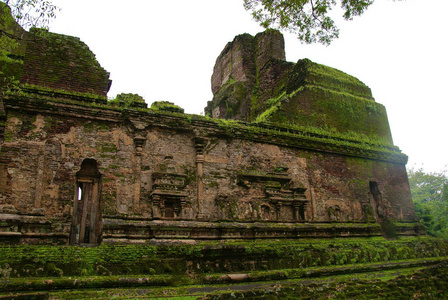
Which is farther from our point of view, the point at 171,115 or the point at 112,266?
the point at 171,115

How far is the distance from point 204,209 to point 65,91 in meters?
4.33

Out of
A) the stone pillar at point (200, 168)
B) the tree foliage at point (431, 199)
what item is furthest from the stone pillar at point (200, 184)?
the tree foliage at point (431, 199)

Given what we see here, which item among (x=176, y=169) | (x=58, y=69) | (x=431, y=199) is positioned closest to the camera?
(x=58, y=69)

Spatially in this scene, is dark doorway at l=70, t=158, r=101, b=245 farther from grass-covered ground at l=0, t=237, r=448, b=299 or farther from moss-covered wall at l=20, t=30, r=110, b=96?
moss-covered wall at l=20, t=30, r=110, b=96

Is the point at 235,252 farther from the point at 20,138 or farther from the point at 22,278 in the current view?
the point at 20,138

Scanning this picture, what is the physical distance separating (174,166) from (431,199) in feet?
84.6

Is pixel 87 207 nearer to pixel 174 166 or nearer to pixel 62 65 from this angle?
pixel 174 166

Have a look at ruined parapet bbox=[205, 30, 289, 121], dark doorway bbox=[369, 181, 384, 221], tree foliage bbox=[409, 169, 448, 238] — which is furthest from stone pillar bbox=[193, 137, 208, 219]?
tree foliage bbox=[409, 169, 448, 238]

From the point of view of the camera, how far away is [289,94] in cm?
1316

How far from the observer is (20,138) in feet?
26.5

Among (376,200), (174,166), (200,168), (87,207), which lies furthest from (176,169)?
(376,200)

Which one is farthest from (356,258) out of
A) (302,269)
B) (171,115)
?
(171,115)

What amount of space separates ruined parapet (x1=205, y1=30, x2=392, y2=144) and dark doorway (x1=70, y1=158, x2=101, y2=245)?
5231 mm

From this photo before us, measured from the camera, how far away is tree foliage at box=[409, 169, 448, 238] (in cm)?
1523
